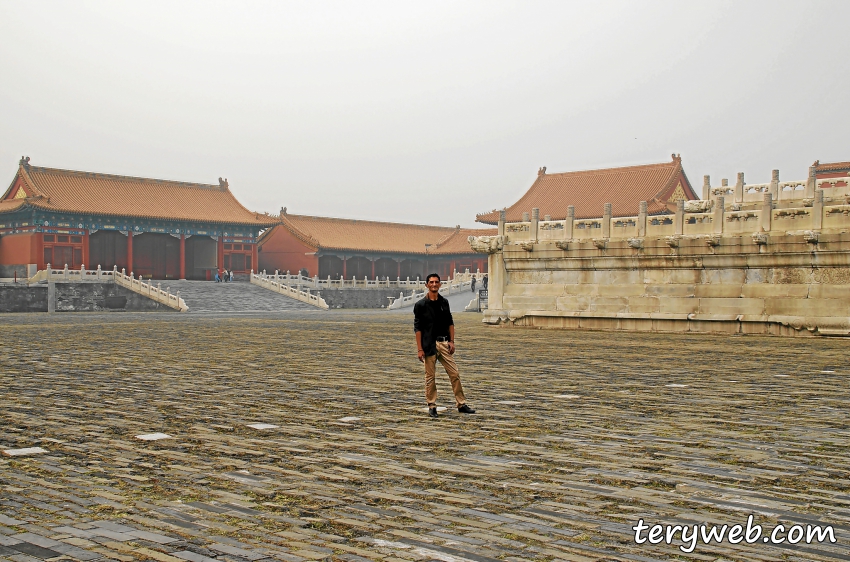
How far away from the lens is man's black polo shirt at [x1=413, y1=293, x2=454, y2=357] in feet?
29.8

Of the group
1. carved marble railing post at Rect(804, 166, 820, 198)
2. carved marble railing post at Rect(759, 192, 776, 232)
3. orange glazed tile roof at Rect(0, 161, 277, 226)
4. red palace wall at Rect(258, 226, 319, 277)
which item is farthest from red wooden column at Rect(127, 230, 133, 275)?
carved marble railing post at Rect(759, 192, 776, 232)

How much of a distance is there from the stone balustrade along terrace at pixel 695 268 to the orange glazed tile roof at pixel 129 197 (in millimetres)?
31294

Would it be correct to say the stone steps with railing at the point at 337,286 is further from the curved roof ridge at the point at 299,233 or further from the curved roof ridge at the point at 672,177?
the curved roof ridge at the point at 672,177

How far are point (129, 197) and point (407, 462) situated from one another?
174 feet

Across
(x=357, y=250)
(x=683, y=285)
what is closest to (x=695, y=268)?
(x=683, y=285)

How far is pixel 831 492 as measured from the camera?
18.2ft

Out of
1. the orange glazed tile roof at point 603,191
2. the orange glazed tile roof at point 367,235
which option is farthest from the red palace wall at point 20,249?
the orange glazed tile roof at point 603,191

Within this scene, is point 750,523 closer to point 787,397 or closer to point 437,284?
point 437,284

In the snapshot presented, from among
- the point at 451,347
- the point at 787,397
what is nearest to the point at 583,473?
the point at 451,347

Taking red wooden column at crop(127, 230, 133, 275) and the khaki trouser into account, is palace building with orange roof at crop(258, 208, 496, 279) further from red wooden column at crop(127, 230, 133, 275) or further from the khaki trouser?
the khaki trouser

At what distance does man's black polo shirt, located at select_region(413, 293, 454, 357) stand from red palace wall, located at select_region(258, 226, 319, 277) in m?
52.5

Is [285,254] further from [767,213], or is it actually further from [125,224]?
[767,213]

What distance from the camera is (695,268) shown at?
24672 mm

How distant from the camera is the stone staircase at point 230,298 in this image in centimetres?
4647
